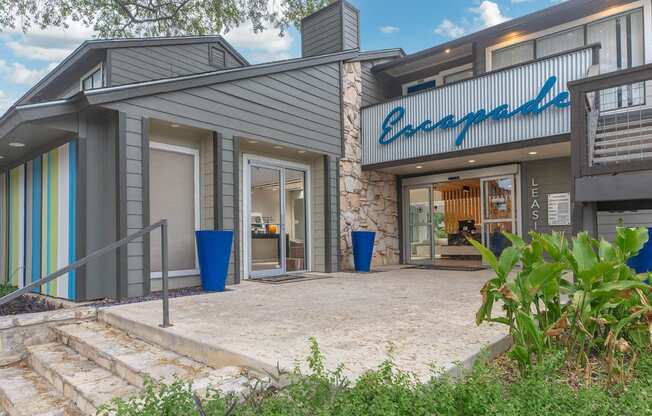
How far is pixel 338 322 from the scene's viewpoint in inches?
143

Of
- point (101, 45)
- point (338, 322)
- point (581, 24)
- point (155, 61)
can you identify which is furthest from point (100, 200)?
point (581, 24)

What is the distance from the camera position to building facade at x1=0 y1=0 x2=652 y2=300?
17.2 feet

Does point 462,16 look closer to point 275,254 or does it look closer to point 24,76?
point 275,254

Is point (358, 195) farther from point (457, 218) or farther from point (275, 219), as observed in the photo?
point (457, 218)

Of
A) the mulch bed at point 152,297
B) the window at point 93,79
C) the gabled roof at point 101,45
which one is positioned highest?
the gabled roof at point 101,45

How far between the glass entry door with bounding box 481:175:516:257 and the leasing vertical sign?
1.63 m

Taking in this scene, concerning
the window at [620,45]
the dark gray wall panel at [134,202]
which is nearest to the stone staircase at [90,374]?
the dark gray wall panel at [134,202]

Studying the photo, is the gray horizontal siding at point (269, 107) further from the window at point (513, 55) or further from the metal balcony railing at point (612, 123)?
the metal balcony railing at point (612, 123)

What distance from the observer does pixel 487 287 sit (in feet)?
8.51

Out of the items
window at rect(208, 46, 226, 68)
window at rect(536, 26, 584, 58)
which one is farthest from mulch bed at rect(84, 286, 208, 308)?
window at rect(536, 26, 584, 58)

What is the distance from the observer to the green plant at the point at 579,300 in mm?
2350

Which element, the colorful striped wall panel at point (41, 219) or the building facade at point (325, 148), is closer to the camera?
the building facade at point (325, 148)

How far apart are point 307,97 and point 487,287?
6.09m

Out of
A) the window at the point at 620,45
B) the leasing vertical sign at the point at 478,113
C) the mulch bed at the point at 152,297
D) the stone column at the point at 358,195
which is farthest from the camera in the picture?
the stone column at the point at 358,195
